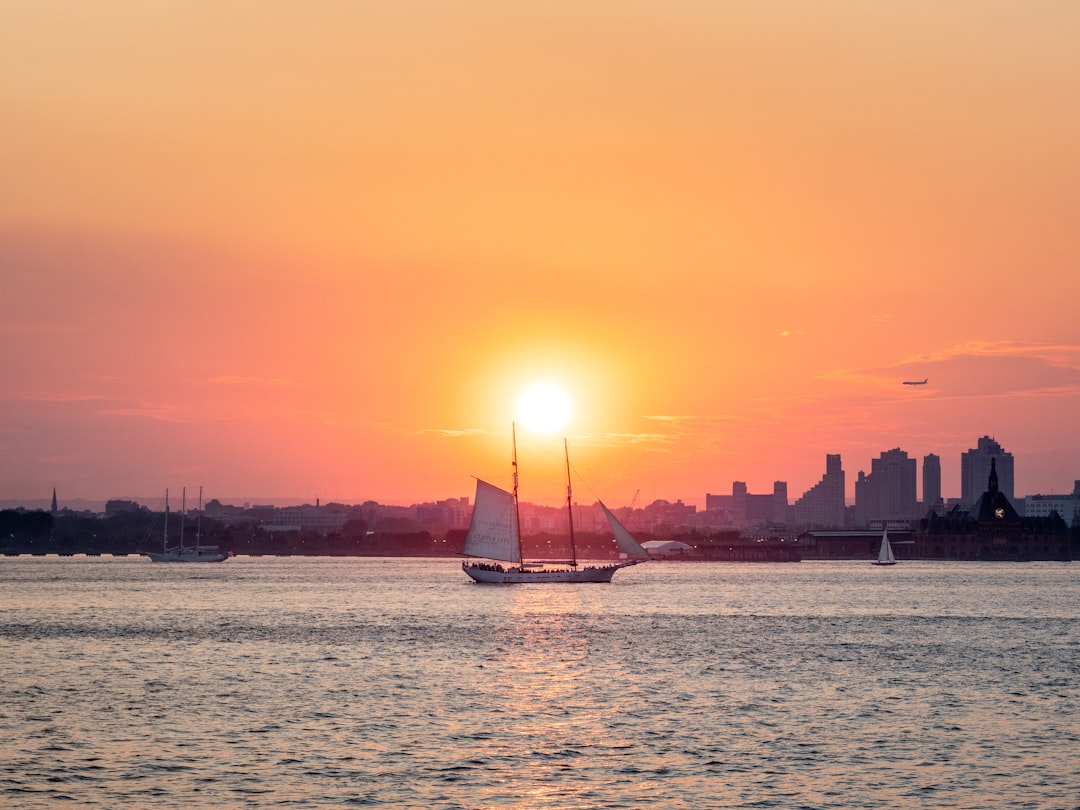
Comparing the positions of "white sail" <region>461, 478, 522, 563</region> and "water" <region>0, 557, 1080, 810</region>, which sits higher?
"white sail" <region>461, 478, 522, 563</region>

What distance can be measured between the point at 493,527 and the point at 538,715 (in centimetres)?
12427

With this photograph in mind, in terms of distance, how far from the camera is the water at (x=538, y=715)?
4522 cm

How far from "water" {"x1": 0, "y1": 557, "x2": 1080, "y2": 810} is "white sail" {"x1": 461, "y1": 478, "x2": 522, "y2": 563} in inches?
2388

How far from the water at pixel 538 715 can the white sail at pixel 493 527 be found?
2388 inches

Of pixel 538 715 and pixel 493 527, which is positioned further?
pixel 493 527

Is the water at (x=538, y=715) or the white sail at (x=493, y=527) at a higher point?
the white sail at (x=493, y=527)

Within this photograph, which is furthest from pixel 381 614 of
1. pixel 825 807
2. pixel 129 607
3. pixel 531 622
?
pixel 825 807

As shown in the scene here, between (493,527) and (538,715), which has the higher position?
(493,527)

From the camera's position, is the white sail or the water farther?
the white sail

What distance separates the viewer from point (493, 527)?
18625 cm

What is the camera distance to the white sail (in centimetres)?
18412

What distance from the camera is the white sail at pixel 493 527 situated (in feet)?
604

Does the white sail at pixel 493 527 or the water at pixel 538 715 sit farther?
the white sail at pixel 493 527

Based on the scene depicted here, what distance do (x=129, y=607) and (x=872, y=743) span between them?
4457 inches
